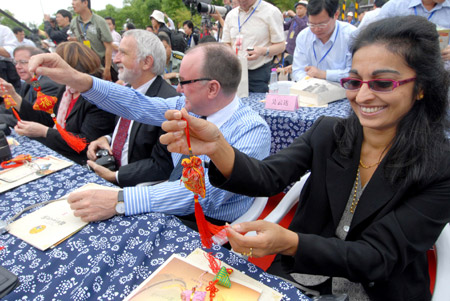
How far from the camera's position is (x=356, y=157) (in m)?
1.25

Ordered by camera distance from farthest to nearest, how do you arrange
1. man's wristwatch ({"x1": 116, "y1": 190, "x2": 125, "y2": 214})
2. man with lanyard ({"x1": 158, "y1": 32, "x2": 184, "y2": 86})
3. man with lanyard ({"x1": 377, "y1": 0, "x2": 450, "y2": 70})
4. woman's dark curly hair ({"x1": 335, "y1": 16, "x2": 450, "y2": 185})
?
man with lanyard ({"x1": 158, "y1": 32, "x2": 184, "y2": 86}), man with lanyard ({"x1": 377, "y1": 0, "x2": 450, "y2": 70}), man's wristwatch ({"x1": 116, "y1": 190, "x2": 125, "y2": 214}), woman's dark curly hair ({"x1": 335, "y1": 16, "x2": 450, "y2": 185})

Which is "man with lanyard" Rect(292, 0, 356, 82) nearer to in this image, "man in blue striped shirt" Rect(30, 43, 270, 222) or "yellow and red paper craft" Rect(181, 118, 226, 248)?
"man in blue striped shirt" Rect(30, 43, 270, 222)

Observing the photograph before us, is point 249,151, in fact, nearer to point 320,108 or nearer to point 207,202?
point 207,202

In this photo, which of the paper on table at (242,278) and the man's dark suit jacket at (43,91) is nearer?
the paper on table at (242,278)

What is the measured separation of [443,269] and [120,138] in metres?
2.31

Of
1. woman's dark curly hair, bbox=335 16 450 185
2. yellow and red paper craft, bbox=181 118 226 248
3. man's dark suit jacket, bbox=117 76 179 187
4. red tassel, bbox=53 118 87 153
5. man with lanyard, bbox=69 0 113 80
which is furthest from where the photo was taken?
man with lanyard, bbox=69 0 113 80

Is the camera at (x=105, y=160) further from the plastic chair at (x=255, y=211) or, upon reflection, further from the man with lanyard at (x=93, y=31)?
the man with lanyard at (x=93, y=31)

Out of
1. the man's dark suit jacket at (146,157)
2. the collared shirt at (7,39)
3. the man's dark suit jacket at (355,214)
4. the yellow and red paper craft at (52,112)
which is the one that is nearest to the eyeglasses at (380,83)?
the man's dark suit jacket at (355,214)

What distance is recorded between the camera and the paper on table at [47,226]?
1.09 m

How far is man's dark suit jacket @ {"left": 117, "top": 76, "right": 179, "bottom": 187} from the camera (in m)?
2.12

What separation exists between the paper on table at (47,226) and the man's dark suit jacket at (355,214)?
0.64 m

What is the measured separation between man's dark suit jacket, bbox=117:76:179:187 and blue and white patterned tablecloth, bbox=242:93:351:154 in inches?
36.5

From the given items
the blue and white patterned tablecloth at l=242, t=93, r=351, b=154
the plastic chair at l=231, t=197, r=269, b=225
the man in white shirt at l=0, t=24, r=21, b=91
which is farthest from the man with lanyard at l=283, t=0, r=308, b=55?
the plastic chair at l=231, t=197, r=269, b=225

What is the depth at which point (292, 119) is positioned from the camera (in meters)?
2.47
